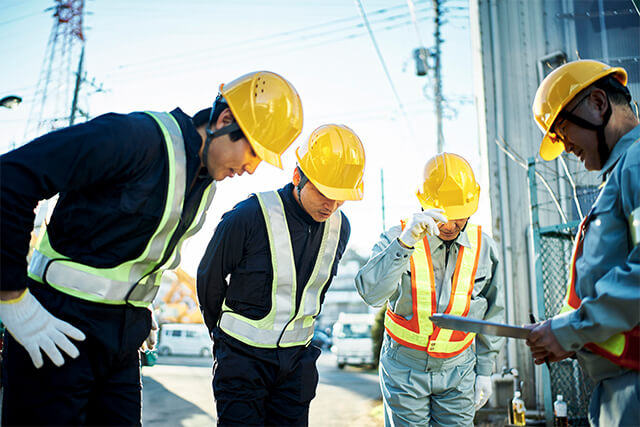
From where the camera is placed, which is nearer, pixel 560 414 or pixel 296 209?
pixel 296 209

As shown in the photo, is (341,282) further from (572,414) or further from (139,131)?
(139,131)

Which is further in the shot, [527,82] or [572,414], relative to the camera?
[527,82]

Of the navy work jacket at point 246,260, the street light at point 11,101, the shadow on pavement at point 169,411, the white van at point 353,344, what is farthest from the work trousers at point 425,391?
the white van at point 353,344

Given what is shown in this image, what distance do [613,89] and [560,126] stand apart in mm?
255

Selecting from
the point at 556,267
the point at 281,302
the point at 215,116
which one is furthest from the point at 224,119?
the point at 556,267

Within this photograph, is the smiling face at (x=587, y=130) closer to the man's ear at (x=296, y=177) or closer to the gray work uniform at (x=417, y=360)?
the gray work uniform at (x=417, y=360)

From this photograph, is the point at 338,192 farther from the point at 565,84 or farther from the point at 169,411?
the point at 169,411

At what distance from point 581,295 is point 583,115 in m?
0.79

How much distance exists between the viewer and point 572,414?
6.13 meters

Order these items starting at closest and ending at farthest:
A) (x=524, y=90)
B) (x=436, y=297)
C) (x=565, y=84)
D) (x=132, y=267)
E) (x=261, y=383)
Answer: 1. (x=132, y=267)
2. (x=565, y=84)
3. (x=261, y=383)
4. (x=436, y=297)
5. (x=524, y=90)

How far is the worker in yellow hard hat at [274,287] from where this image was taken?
260 cm

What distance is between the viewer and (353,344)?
66.6 ft

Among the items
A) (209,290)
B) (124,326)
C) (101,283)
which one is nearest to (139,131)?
(101,283)

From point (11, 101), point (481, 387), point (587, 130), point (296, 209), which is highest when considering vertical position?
point (11, 101)
